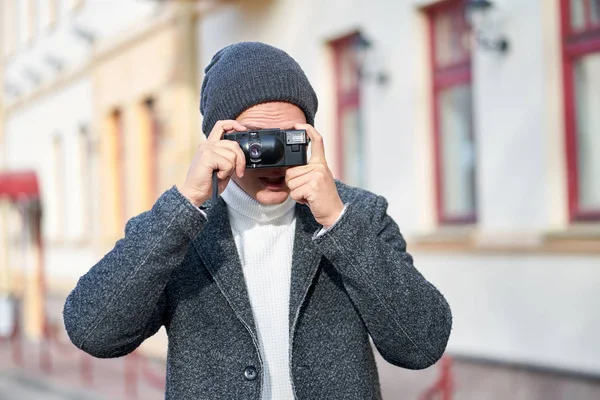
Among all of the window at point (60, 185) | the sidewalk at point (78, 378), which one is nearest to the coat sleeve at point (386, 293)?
the sidewalk at point (78, 378)

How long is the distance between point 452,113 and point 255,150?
703 cm

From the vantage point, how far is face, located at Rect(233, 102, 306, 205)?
2.53 metres

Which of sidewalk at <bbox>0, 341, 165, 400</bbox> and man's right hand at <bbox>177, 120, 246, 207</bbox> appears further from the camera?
sidewalk at <bbox>0, 341, 165, 400</bbox>

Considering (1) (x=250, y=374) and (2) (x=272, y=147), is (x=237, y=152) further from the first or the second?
(1) (x=250, y=374)

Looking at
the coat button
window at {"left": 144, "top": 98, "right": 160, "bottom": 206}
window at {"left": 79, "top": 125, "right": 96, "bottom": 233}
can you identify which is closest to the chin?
the coat button

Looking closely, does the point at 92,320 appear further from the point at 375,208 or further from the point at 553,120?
the point at 553,120

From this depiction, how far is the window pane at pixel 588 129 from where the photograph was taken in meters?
7.58

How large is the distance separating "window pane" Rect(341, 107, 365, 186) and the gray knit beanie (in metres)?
8.11

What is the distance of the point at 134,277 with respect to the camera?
7.86 feet

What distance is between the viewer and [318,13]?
36.2 feet

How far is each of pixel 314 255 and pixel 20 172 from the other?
17342 mm

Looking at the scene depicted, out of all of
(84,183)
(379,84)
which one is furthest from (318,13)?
(84,183)

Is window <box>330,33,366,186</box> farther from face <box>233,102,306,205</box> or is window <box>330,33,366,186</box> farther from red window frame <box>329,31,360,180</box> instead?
face <box>233,102,306,205</box>

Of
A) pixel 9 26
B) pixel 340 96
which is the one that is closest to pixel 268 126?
pixel 340 96
